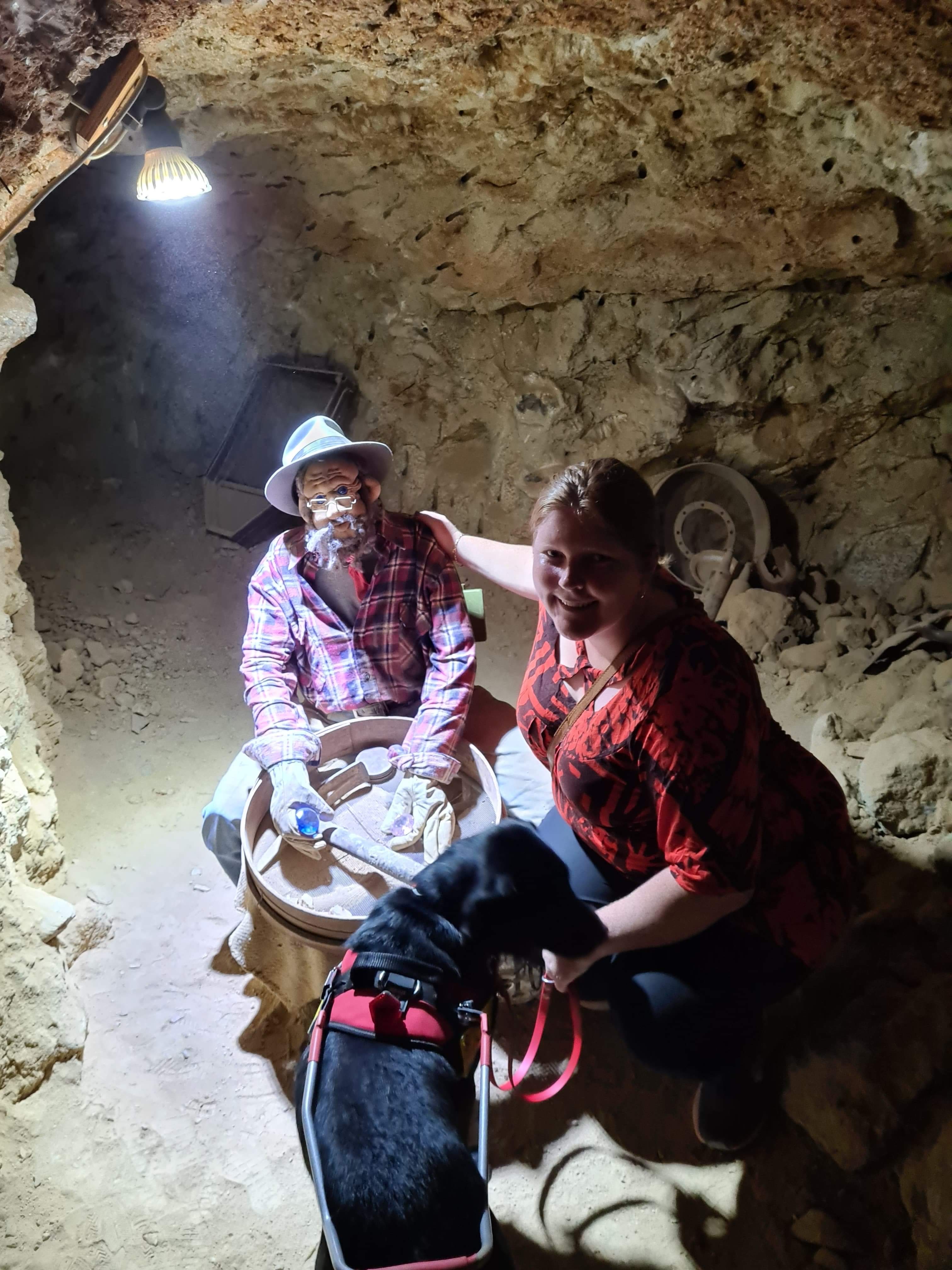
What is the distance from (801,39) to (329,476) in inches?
77.2

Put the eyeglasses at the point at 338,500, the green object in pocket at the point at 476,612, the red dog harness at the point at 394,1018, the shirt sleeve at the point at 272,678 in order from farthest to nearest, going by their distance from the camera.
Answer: the green object in pocket at the point at 476,612, the eyeglasses at the point at 338,500, the shirt sleeve at the point at 272,678, the red dog harness at the point at 394,1018

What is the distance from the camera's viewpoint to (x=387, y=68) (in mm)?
2834

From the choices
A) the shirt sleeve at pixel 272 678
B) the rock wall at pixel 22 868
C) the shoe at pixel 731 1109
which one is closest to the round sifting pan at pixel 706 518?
the shirt sleeve at pixel 272 678

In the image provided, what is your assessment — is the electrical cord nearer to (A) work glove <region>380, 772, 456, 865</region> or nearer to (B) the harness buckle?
(A) work glove <region>380, 772, 456, 865</region>

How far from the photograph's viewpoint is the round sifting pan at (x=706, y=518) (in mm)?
4406

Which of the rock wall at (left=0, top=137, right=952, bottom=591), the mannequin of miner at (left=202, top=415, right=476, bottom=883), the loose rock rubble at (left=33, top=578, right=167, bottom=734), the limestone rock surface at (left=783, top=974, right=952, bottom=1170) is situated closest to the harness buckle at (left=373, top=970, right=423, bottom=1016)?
the mannequin of miner at (left=202, top=415, right=476, bottom=883)

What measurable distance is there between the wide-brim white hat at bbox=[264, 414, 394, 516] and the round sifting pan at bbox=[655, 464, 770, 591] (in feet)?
6.93

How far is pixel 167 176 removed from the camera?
9.44ft

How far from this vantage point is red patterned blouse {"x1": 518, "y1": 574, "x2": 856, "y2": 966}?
5.59 feet

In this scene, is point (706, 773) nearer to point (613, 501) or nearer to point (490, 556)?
point (613, 501)

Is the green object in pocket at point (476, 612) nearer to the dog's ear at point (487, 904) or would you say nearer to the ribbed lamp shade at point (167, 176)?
the dog's ear at point (487, 904)

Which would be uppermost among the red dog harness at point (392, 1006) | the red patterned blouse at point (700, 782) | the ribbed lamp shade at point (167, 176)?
the ribbed lamp shade at point (167, 176)

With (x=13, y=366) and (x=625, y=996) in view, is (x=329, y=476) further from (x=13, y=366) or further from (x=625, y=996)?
(x=13, y=366)

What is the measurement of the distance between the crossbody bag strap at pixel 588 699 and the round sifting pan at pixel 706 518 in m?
2.59
